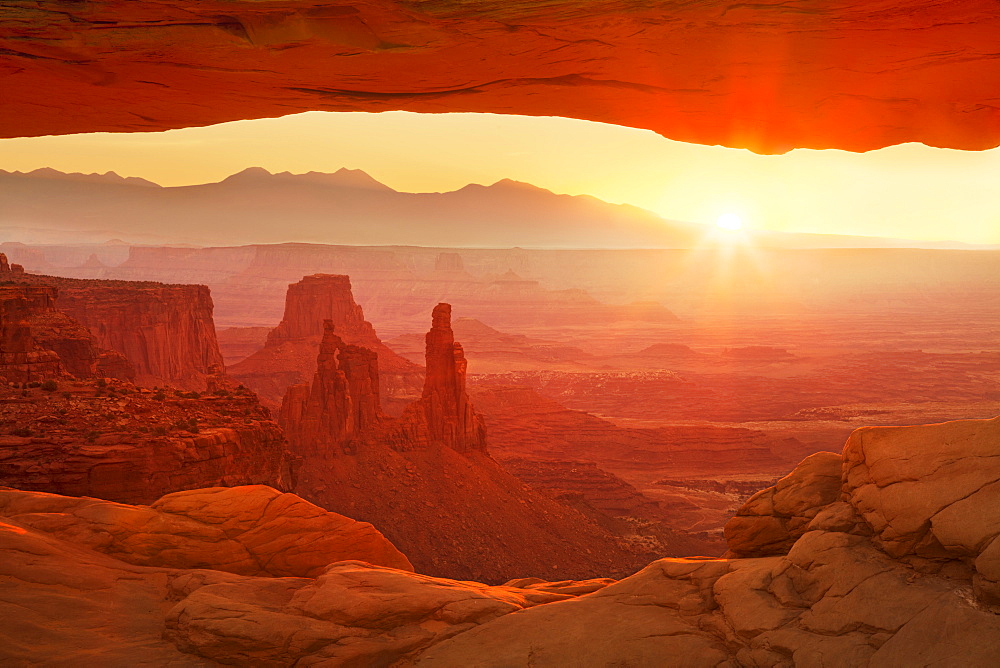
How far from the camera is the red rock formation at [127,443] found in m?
16.7

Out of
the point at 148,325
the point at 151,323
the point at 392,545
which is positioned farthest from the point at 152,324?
the point at 392,545

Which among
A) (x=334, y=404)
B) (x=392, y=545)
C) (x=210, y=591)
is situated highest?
(x=210, y=591)

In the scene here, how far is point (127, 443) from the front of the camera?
704 inches

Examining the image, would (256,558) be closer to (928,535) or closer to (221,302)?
(928,535)

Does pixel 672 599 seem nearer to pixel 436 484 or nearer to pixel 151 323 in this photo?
pixel 436 484

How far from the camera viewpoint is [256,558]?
39.0 ft

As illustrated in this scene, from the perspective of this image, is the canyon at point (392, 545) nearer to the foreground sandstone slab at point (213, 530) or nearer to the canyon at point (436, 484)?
the foreground sandstone slab at point (213, 530)

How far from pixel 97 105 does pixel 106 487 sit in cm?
945

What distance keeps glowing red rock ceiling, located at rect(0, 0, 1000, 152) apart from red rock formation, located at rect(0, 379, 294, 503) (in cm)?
746

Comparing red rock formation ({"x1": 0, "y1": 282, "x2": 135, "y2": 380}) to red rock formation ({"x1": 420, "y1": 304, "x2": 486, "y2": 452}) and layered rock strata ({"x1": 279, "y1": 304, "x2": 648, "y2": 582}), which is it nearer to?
layered rock strata ({"x1": 279, "y1": 304, "x2": 648, "y2": 582})

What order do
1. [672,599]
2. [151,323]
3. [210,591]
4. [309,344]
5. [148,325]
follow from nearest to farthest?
[672,599], [210,591], [148,325], [151,323], [309,344]

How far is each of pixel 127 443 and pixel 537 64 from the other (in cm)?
1352

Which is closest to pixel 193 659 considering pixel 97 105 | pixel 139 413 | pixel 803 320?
pixel 97 105

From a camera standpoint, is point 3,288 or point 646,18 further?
point 3,288
